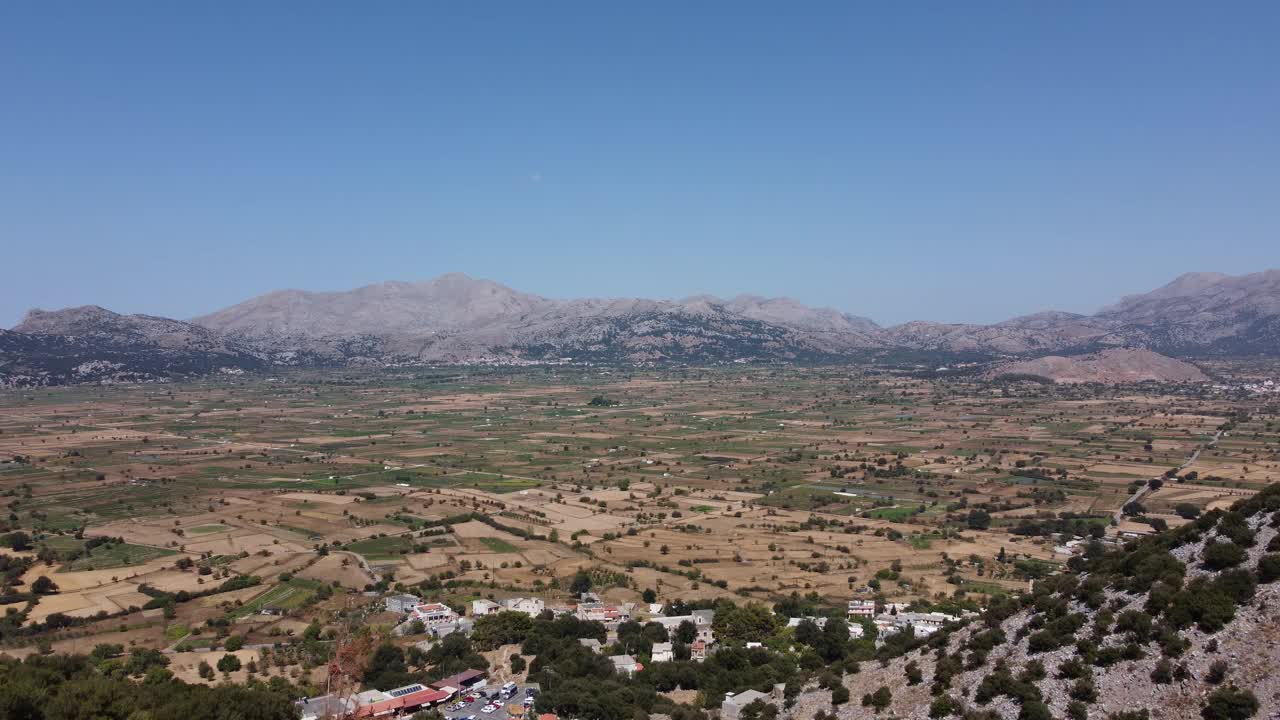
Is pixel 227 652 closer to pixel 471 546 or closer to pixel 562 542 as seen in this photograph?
pixel 471 546

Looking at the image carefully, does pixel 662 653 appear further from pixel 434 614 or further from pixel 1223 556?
pixel 1223 556

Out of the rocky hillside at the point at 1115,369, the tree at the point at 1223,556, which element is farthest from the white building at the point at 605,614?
the rocky hillside at the point at 1115,369

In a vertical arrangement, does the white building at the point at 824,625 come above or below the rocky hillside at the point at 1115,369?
below

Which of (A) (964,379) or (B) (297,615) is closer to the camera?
(B) (297,615)

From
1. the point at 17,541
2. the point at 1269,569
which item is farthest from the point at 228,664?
the point at 1269,569

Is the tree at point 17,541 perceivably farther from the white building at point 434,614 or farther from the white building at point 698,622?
the white building at point 698,622

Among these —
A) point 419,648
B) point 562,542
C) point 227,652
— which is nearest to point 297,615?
point 227,652

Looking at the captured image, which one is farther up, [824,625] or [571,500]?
[824,625]
